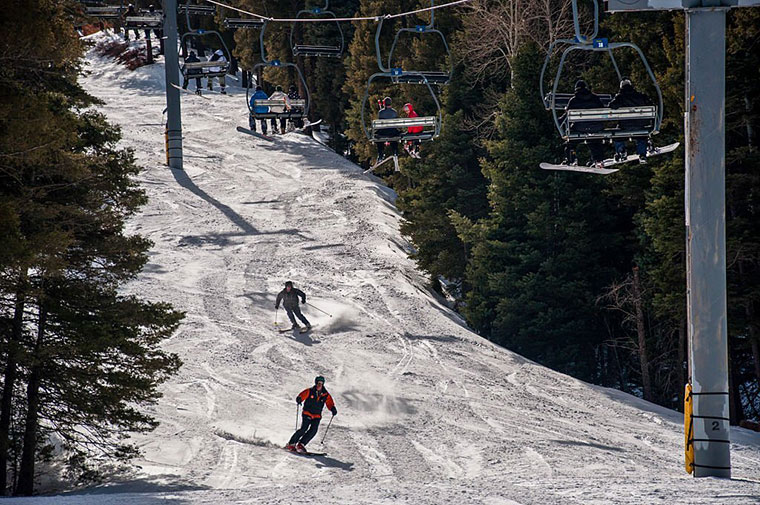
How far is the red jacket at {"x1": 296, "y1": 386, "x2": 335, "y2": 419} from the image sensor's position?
55.0ft

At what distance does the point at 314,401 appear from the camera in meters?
16.8

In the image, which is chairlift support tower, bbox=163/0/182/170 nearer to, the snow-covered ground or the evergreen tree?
the snow-covered ground

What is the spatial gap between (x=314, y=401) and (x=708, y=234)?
767 centimetres

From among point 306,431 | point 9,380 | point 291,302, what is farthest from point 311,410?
point 291,302

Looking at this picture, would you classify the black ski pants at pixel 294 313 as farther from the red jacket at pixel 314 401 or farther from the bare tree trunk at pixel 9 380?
the bare tree trunk at pixel 9 380

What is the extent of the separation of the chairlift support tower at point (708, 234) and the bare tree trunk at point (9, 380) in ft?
28.5

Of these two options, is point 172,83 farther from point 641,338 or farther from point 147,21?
point 641,338

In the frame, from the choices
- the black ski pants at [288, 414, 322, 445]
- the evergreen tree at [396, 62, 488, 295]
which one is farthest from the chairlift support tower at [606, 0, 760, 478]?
the evergreen tree at [396, 62, 488, 295]

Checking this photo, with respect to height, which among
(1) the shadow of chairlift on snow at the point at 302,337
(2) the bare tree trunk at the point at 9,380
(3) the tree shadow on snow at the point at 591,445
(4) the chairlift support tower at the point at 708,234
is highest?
(4) the chairlift support tower at the point at 708,234

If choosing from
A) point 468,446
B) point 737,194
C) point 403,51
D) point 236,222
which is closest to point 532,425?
point 468,446

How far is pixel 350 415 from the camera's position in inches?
757

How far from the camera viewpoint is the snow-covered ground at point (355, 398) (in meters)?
12.0

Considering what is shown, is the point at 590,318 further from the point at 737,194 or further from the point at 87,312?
the point at 87,312

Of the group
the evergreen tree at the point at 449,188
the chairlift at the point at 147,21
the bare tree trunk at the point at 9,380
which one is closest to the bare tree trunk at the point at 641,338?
the evergreen tree at the point at 449,188
